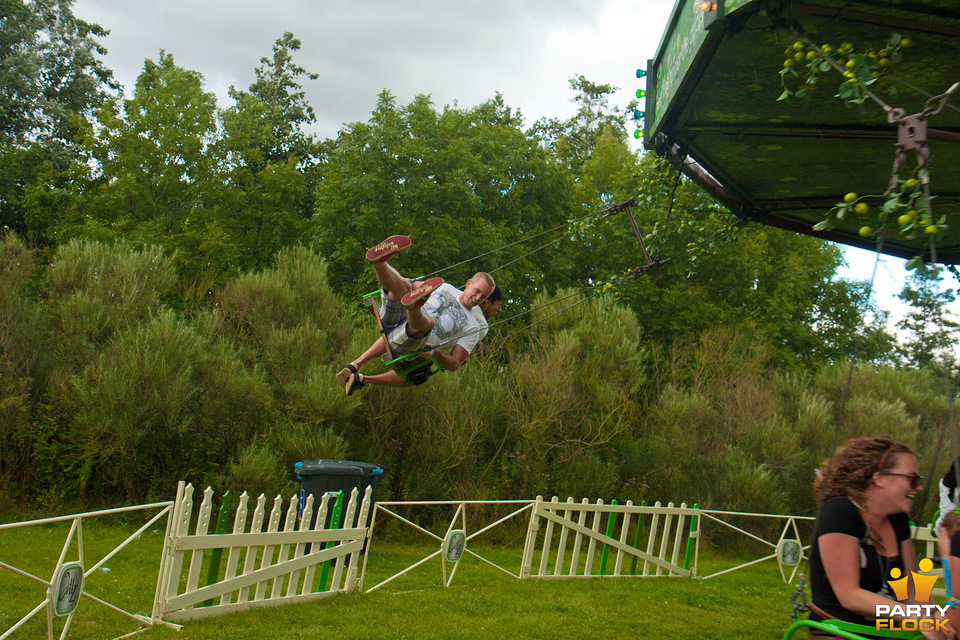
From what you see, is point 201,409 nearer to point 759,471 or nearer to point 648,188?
point 648,188

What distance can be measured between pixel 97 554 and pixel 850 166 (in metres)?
9.25

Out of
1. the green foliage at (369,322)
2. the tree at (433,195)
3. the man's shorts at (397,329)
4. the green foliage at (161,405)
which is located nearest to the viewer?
the man's shorts at (397,329)

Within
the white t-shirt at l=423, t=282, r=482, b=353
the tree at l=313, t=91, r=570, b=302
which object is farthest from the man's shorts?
the tree at l=313, t=91, r=570, b=302

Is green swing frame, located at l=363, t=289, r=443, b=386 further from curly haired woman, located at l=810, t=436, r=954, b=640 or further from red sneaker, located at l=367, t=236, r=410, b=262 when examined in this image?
curly haired woman, located at l=810, t=436, r=954, b=640

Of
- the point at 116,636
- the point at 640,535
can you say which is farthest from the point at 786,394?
the point at 116,636

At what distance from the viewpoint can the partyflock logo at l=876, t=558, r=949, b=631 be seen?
2.37m

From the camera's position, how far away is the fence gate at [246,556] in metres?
5.25

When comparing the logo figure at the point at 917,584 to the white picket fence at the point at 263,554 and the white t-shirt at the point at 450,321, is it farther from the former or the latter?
the white t-shirt at the point at 450,321

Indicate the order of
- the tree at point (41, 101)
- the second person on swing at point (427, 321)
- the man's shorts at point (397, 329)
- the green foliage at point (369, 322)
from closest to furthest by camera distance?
the second person on swing at point (427, 321)
the man's shorts at point (397, 329)
the green foliage at point (369, 322)
the tree at point (41, 101)

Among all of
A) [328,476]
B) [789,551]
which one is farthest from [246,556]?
[789,551]

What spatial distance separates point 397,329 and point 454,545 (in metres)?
2.75

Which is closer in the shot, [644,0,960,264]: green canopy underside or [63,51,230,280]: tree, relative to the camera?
[644,0,960,264]: green canopy underside

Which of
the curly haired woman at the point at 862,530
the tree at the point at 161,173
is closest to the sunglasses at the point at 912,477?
the curly haired woman at the point at 862,530

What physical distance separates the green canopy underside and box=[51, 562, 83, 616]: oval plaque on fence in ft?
14.0
